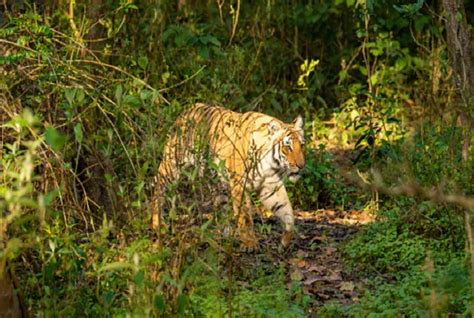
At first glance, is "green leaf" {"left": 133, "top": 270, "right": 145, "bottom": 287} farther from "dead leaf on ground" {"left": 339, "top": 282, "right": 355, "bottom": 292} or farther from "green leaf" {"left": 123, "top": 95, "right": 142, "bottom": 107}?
"dead leaf on ground" {"left": 339, "top": 282, "right": 355, "bottom": 292}

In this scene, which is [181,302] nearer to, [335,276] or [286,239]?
[335,276]

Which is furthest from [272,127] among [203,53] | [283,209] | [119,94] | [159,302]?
[159,302]

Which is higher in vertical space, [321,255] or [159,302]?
[159,302]

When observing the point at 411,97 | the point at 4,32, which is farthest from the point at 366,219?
the point at 411,97

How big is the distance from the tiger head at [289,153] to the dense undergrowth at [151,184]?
50cm

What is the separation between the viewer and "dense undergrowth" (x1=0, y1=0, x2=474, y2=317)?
457cm

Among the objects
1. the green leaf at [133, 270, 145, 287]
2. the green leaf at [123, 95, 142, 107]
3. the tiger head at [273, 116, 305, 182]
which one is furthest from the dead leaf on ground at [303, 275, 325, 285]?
the green leaf at [133, 270, 145, 287]

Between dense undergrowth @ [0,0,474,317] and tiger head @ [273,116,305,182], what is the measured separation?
503 mm

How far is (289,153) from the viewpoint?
7293 millimetres

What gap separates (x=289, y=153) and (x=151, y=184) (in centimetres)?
230

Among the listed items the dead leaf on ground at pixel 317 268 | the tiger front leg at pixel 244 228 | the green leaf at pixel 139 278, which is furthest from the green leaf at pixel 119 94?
the dead leaf on ground at pixel 317 268

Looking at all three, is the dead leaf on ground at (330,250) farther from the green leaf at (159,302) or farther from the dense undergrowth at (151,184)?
the green leaf at (159,302)

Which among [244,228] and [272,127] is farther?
[272,127]

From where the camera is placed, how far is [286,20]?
11867mm
